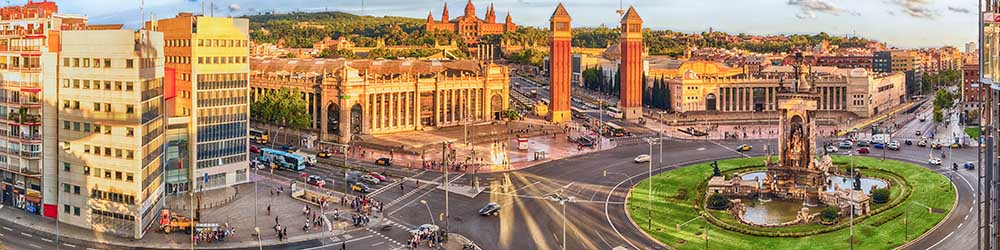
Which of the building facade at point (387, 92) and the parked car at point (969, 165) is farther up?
the building facade at point (387, 92)

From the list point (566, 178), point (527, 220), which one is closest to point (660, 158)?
point (566, 178)

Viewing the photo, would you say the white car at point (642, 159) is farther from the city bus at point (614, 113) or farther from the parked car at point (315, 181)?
the city bus at point (614, 113)

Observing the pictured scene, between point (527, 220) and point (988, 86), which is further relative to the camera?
point (527, 220)

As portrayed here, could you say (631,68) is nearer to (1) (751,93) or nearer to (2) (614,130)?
(1) (751,93)

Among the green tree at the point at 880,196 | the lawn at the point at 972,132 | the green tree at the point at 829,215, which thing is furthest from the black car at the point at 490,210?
the lawn at the point at 972,132

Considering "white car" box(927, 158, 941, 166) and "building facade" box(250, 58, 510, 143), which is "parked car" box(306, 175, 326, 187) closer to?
"building facade" box(250, 58, 510, 143)

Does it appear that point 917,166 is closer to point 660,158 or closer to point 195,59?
point 660,158

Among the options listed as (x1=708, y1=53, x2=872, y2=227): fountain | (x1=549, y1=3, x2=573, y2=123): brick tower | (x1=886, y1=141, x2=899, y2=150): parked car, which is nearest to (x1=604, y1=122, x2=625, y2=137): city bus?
(x1=549, y1=3, x2=573, y2=123): brick tower
